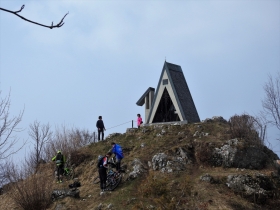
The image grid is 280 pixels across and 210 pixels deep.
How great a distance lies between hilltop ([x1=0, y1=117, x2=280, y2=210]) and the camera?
46.3ft

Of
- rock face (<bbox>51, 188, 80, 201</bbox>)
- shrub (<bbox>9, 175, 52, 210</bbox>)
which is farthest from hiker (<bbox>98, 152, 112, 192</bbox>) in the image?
shrub (<bbox>9, 175, 52, 210</bbox>)

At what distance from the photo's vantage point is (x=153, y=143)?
20781 millimetres

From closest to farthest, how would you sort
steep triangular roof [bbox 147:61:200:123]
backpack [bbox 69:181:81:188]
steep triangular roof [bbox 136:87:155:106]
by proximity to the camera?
backpack [bbox 69:181:81:188] < steep triangular roof [bbox 147:61:200:123] < steep triangular roof [bbox 136:87:155:106]

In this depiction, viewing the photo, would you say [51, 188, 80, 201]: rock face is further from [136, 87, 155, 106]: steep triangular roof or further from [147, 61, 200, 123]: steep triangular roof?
[136, 87, 155, 106]: steep triangular roof

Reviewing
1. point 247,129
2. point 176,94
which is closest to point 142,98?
point 176,94

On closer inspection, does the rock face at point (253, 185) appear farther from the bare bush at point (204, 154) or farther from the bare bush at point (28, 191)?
the bare bush at point (28, 191)

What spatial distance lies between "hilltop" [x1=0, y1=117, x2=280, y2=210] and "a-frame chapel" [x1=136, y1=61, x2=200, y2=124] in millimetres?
1765

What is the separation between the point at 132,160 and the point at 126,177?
5.56 feet

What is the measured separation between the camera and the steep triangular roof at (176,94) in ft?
78.9

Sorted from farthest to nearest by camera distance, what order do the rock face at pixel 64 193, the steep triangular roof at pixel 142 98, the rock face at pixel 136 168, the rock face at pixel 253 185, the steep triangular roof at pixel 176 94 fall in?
the steep triangular roof at pixel 142 98, the steep triangular roof at pixel 176 94, the rock face at pixel 136 168, the rock face at pixel 64 193, the rock face at pixel 253 185

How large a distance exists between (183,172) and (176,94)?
8.11m

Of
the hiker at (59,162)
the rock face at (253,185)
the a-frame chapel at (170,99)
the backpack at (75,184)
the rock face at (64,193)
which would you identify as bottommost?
the rock face at (253,185)

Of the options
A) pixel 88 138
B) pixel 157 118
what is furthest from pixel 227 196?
pixel 88 138

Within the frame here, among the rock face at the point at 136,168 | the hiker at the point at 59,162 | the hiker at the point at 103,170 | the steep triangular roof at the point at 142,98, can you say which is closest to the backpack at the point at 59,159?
the hiker at the point at 59,162
